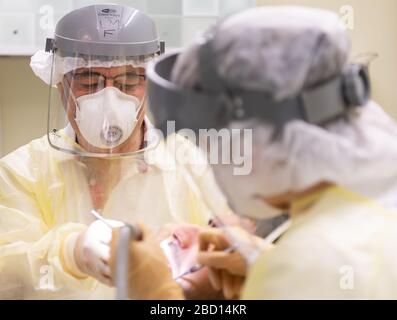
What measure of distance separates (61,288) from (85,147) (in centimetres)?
39

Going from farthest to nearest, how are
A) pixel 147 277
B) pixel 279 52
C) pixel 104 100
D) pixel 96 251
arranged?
pixel 104 100 < pixel 96 251 < pixel 147 277 < pixel 279 52

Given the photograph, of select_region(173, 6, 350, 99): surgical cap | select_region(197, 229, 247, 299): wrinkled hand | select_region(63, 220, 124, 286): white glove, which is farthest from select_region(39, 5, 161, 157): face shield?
select_region(173, 6, 350, 99): surgical cap

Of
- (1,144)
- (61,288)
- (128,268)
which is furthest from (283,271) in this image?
(1,144)

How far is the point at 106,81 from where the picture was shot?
1290mm

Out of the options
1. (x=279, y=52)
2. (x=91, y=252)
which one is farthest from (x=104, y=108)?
(x=279, y=52)

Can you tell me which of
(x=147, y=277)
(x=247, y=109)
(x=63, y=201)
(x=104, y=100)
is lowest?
(x=63, y=201)

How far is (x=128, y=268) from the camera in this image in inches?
30.3

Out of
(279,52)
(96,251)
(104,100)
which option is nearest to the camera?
(279,52)

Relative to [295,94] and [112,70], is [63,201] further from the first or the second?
[295,94]

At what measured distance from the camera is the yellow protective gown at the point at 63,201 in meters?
1.10

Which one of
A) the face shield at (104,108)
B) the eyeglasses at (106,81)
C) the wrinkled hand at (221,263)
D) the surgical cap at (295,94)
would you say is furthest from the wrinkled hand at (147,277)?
the eyeglasses at (106,81)

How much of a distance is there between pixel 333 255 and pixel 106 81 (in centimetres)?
79

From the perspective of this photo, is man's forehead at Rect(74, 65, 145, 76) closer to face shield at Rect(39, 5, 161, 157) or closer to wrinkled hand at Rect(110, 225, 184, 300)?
face shield at Rect(39, 5, 161, 157)

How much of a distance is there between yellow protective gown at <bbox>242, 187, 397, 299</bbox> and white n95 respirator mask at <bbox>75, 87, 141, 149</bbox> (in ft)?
2.22
